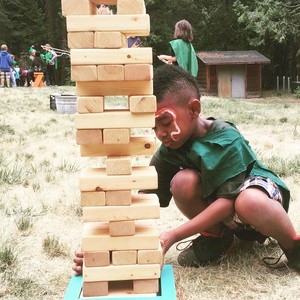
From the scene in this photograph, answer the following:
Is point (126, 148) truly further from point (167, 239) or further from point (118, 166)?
point (167, 239)

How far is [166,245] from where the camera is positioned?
208 centimetres

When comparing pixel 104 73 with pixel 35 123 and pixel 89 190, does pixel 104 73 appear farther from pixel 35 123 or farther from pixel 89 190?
pixel 35 123

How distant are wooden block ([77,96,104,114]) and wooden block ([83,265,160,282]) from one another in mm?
570

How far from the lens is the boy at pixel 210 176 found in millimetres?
2066

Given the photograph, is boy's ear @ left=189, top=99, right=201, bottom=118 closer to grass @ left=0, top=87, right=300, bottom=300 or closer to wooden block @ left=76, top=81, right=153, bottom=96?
wooden block @ left=76, top=81, right=153, bottom=96

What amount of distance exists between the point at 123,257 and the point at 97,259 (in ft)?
0.31

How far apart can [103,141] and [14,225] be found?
1.35 metres

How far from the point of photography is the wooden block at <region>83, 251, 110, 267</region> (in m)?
1.83

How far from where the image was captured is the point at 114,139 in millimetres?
1777

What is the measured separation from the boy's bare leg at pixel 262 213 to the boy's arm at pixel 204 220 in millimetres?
48

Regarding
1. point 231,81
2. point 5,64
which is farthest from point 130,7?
point 231,81

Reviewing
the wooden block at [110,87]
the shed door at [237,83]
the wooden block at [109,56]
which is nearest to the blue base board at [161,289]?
the wooden block at [110,87]

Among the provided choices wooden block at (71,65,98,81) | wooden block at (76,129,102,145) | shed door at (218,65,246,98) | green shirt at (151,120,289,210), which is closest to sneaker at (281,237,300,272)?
green shirt at (151,120,289,210)

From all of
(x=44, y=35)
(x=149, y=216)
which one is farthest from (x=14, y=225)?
(x=44, y=35)
